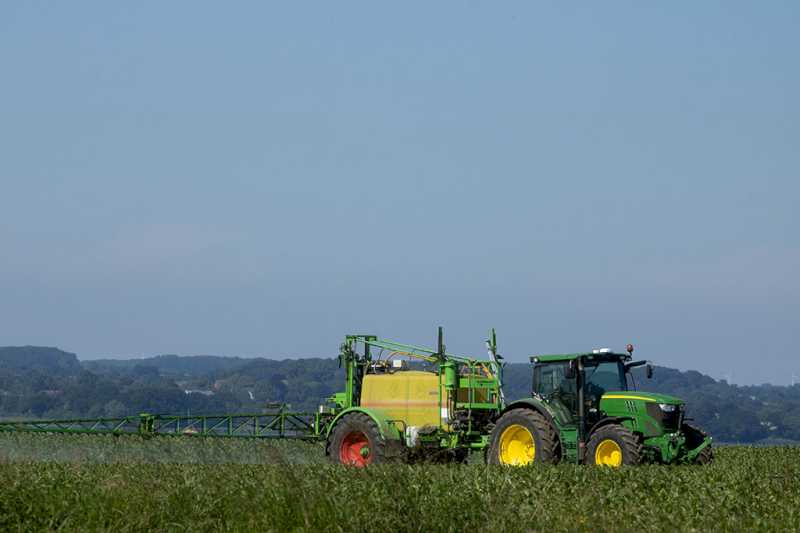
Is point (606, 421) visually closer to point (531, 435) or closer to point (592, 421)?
point (592, 421)

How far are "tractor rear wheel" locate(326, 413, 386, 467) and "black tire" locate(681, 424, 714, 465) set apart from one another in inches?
234

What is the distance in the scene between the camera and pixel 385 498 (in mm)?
13234

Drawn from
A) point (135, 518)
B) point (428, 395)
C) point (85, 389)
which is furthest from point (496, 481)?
point (85, 389)

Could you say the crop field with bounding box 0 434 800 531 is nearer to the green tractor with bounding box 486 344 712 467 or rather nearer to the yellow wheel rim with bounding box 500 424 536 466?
the green tractor with bounding box 486 344 712 467

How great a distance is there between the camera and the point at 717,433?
133375 millimetres

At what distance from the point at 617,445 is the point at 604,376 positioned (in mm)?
1752

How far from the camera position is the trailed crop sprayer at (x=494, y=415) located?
20500mm

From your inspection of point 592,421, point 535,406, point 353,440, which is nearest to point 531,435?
point 535,406

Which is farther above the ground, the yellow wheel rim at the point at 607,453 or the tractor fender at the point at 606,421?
the tractor fender at the point at 606,421

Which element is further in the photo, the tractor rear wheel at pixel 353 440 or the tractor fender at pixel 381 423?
the tractor rear wheel at pixel 353 440

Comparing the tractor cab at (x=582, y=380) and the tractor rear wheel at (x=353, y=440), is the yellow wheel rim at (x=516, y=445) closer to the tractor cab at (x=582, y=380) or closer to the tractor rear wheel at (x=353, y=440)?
the tractor cab at (x=582, y=380)

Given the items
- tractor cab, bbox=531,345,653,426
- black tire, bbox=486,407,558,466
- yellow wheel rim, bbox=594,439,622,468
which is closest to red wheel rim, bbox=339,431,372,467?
black tire, bbox=486,407,558,466

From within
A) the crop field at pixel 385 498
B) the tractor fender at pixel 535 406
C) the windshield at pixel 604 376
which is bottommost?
the crop field at pixel 385 498

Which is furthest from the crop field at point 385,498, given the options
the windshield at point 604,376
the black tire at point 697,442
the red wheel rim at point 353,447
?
the red wheel rim at point 353,447
